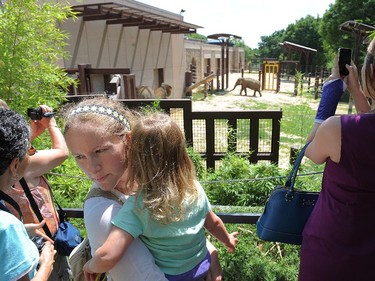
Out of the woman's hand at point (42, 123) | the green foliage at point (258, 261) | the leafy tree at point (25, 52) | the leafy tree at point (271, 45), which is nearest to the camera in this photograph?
the woman's hand at point (42, 123)

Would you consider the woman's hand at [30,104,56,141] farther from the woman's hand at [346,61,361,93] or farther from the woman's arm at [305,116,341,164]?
the woman's hand at [346,61,361,93]

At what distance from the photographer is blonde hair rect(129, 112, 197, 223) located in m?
1.11

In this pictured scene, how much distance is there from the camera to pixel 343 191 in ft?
3.76

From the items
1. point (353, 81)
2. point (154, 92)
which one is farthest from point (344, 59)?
point (154, 92)

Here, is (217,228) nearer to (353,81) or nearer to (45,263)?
(45,263)

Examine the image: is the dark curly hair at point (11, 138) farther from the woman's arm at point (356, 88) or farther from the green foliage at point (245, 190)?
the green foliage at point (245, 190)

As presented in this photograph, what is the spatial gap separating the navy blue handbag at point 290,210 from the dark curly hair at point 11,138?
0.99 m

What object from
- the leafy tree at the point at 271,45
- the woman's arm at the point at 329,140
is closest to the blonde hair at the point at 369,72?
the woman's arm at the point at 329,140

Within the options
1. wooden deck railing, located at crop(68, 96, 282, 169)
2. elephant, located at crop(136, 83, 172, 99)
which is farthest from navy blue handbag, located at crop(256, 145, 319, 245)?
elephant, located at crop(136, 83, 172, 99)

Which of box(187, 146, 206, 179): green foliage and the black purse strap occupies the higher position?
the black purse strap

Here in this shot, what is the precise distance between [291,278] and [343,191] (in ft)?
4.71

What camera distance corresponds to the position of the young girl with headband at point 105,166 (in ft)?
3.65

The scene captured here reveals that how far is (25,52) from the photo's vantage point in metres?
3.43

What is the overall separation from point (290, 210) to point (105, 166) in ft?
2.51
